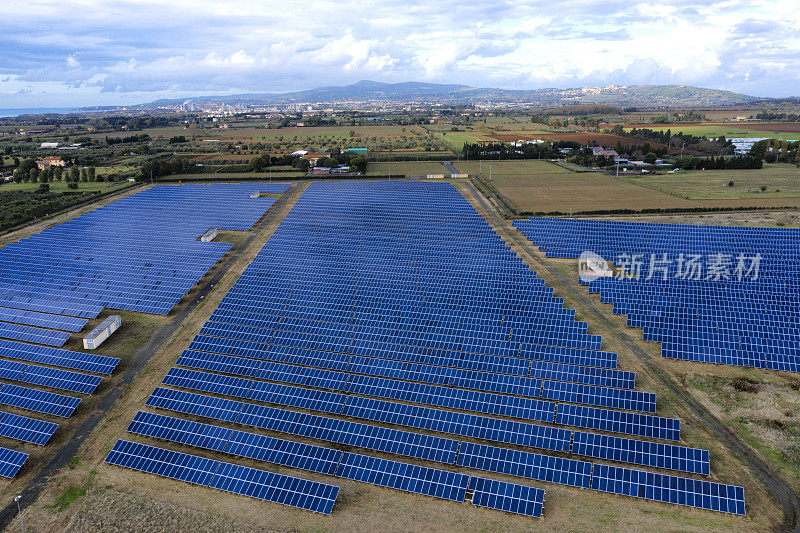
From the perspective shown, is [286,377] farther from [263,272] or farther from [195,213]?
[195,213]

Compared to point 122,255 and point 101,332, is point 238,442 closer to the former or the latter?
point 101,332

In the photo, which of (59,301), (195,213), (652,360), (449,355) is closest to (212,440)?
(449,355)

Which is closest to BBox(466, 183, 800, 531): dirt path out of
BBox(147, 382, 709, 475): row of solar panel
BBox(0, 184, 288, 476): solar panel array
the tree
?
BBox(147, 382, 709, 475): row of solar panel

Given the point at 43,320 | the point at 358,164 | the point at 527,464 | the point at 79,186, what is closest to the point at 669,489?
the point at 527,464

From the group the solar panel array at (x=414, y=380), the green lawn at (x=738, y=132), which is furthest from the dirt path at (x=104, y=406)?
the green lawn at (x=738, y=132)

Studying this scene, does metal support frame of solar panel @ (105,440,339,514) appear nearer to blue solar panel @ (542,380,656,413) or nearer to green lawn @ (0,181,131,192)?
blue solar panel @ (542,380,656,413)
